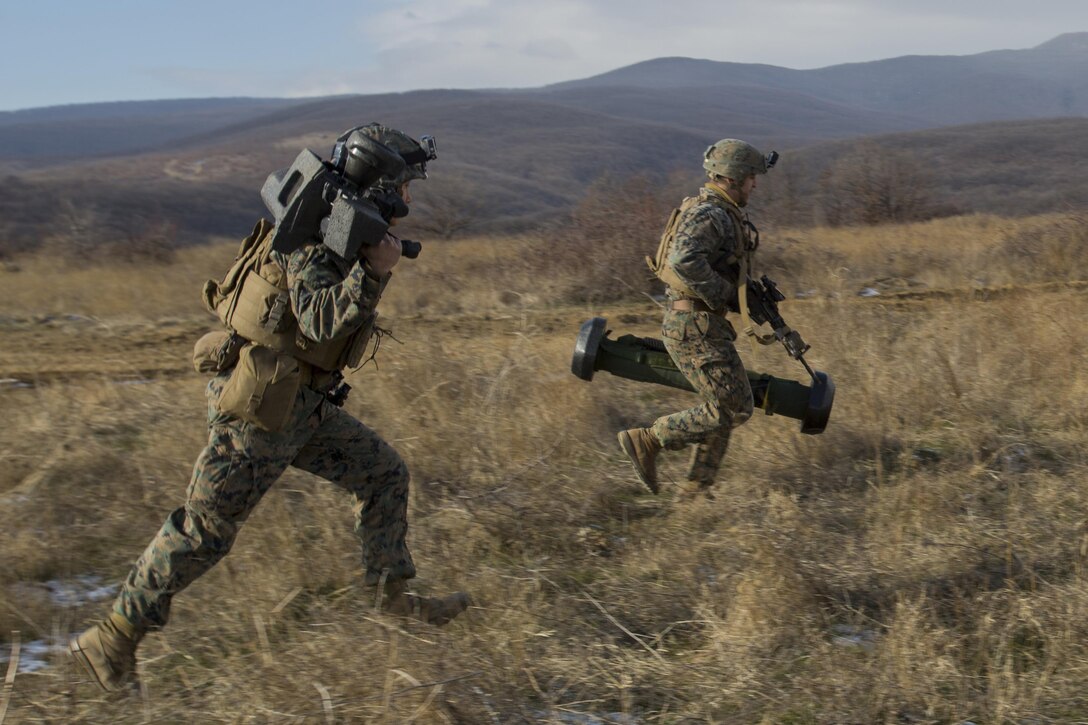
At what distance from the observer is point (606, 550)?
460 cm

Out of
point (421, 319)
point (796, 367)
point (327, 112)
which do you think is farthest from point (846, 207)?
point (327, 112)

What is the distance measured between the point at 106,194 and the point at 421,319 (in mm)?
52485

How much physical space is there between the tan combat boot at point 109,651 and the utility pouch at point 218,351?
823 millimetres

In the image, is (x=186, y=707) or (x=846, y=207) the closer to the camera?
(x=186, y=707)

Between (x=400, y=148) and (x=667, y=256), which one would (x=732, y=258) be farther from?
(x=400, y=148)

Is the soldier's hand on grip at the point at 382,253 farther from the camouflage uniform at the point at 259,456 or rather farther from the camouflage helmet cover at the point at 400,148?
the camouflage helmet cover at the point at 400,148

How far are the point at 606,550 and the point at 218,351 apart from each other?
198 centimetres

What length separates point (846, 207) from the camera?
2108 centimetres

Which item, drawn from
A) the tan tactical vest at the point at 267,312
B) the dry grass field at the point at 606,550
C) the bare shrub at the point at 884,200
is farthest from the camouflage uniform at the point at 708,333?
the bare shrub at the point at 884,200

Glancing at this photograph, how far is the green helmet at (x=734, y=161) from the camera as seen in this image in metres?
4.95

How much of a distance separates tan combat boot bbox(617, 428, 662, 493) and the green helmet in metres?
1.28

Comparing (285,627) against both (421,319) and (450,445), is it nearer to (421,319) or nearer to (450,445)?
(450,445)

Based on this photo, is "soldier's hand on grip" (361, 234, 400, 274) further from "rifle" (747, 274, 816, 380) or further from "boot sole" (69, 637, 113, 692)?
"rifle" (747, 274, 816, 380)

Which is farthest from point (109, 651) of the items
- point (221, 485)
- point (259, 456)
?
Result: point (259, 456)
